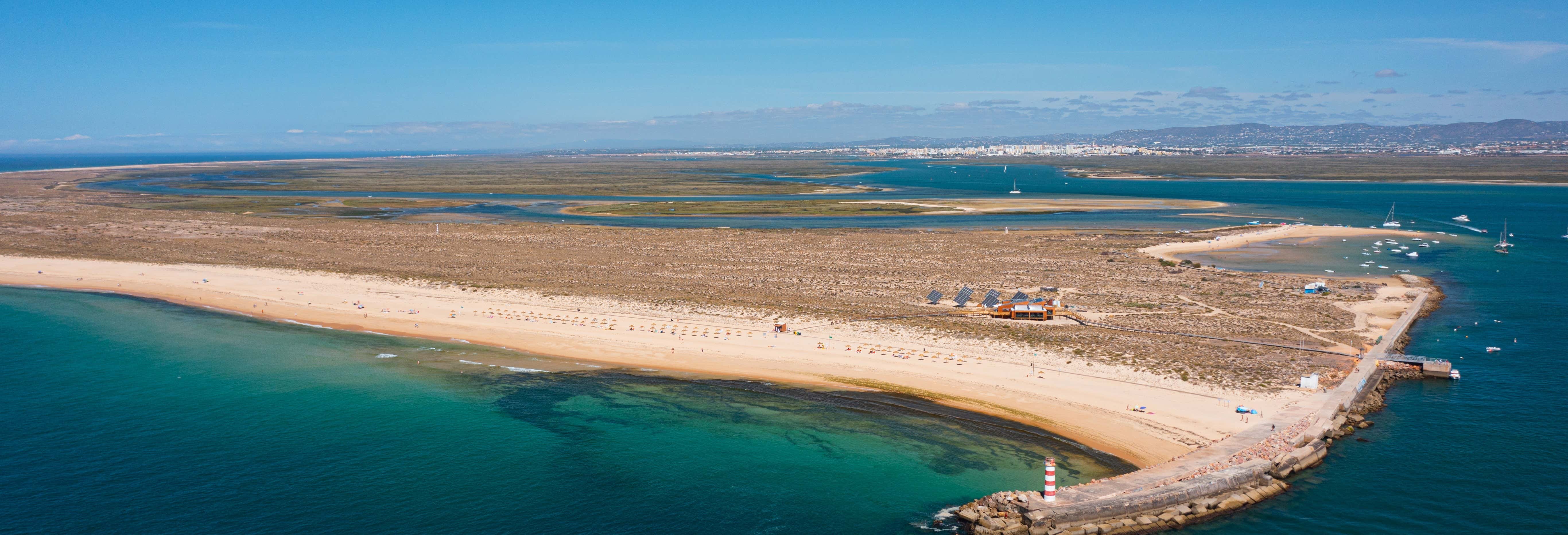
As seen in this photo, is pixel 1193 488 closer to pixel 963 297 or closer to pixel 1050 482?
pixel 1050 482

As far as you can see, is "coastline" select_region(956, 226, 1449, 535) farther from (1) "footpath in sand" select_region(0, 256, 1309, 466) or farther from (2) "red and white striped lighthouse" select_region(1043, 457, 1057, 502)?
(1) "footpath in sand" select_region(0, 256, 1309, 466)

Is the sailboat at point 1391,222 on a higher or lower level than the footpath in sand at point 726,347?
higher

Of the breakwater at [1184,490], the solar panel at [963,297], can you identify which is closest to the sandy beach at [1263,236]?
the solar panel at [963,297]

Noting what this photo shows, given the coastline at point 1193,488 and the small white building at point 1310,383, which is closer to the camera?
the coastline at point 1193,488

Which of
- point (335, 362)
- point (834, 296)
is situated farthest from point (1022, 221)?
point (335, 362)

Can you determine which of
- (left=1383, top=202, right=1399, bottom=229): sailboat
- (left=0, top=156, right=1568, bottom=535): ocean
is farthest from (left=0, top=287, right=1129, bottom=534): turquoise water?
(left=1383, top=202, right=1399, bottom=229): sailboat

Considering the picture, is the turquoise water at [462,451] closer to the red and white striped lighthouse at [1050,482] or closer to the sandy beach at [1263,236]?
the red and white striped lighthouse at [1050,482]

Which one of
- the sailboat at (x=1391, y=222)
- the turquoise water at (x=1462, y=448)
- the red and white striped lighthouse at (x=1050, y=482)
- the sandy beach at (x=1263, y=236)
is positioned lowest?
the turquoise water at (x=1462, y=448)
